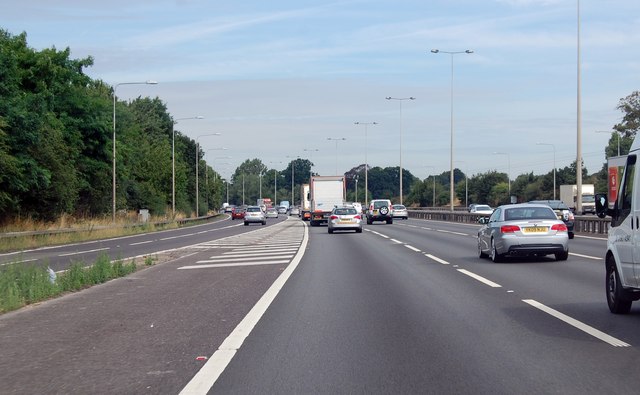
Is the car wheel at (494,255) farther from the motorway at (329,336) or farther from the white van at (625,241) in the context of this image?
Answer: the white van at (625,241)

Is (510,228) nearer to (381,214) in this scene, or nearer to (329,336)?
(329,336)

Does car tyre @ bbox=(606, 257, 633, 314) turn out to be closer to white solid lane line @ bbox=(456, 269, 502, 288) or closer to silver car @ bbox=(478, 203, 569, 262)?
white solid lane line @ bbox=(456, 269, 502, 288)

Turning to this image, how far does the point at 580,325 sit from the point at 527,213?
38.0ft

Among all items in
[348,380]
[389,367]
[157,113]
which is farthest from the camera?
[157,113]

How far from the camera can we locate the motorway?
7953 millimetres

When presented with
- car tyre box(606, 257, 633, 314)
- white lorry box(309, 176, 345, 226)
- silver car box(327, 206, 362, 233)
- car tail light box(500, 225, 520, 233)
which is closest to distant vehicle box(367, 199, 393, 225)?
white lorry box(309, 176, 345, 226)

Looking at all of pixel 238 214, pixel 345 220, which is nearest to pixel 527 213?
pixel 345 220

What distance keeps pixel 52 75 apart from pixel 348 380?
143ft

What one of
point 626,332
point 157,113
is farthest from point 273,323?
point 157,113

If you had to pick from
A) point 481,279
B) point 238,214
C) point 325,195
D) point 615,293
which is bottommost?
point 238,214

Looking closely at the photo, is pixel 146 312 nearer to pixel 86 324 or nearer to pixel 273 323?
pixel 86 324

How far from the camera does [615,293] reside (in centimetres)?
1195

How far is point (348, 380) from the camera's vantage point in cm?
800

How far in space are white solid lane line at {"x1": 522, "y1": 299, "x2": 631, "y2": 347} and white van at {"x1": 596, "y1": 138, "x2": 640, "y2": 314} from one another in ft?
2.64
